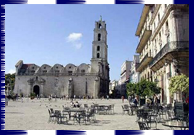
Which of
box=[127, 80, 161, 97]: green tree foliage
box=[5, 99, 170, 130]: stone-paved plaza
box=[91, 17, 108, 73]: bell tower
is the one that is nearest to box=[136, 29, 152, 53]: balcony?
box=[127, 80, 161, 97]: green tree foliage

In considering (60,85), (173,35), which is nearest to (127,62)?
(60,85)

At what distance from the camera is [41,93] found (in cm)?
5481

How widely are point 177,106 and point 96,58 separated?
50456mm

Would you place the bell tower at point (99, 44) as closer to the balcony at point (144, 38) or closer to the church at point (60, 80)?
the church at point (60, 80)

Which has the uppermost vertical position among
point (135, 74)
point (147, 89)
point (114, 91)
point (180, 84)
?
point (135, 74)

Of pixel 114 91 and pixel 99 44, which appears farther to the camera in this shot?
pixel 114 91

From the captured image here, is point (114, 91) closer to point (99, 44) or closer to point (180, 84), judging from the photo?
point (99, 44)

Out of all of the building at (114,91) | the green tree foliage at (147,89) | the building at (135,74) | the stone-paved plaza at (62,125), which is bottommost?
the building at (114,91)

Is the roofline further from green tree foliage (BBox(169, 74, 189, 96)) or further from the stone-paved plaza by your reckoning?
the stone-paved plaza

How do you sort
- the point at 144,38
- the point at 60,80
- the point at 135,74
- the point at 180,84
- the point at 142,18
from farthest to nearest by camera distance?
the point at 60,80
the point at 135,74
the point at 142,18
the point at 144,38
the point at 180,84

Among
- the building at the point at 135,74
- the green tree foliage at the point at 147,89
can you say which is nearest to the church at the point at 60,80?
the building at the point at 135,74

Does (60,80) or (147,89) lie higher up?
(60,80)

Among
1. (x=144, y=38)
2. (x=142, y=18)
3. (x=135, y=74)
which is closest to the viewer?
(x=144, y=38)

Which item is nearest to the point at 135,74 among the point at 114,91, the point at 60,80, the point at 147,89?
the point at 60,80
